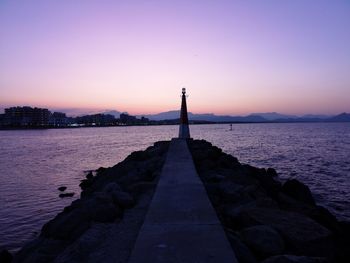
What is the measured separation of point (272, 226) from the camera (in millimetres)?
5832

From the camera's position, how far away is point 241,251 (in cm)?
475

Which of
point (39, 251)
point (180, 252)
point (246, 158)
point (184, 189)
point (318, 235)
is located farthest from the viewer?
point (246, 158)

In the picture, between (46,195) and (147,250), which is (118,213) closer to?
(147,250)

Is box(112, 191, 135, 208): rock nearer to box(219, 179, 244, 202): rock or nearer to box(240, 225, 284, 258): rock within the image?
box(219, 179, 244, 202): rock

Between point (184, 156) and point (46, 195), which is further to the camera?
point (46, 195)

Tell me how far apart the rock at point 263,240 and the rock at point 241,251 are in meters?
0.25

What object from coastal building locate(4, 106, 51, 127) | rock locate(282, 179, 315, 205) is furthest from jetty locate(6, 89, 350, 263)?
coastal building locate(4, 106, 51, 127)

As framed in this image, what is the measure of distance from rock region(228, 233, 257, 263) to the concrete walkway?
9.6 inches

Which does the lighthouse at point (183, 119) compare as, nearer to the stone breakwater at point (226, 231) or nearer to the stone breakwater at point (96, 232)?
the stone breakwater at point (226, 231)

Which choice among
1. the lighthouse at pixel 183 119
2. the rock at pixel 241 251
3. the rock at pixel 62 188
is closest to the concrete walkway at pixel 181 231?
the rock at pixel 241 251

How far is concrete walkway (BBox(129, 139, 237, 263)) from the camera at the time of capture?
407 cm

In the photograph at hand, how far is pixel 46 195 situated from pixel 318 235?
12771mm

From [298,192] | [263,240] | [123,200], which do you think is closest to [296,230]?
[263,240]

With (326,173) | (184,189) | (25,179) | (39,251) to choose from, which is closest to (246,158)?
(326,173)
